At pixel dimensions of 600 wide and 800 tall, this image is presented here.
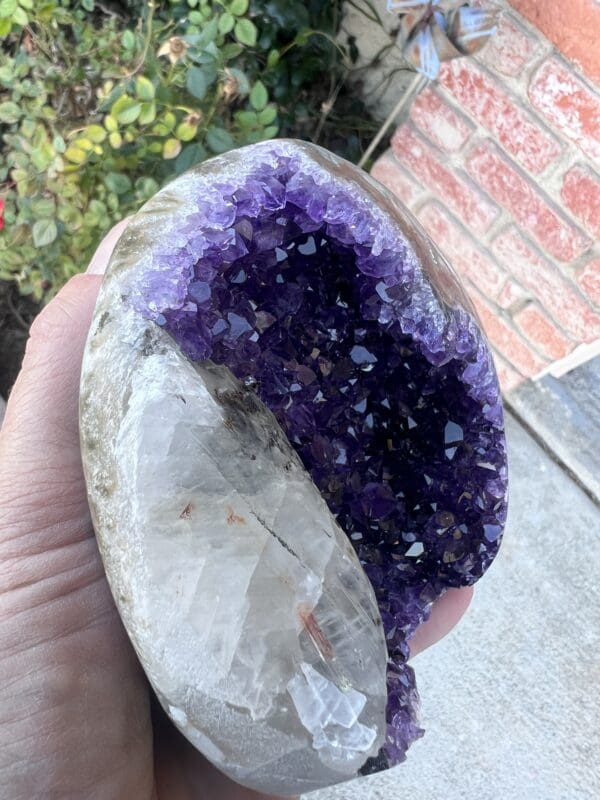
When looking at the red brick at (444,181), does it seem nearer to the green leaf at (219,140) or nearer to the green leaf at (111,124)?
the green leaf at (219,140)

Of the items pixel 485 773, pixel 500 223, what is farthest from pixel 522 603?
pixel 500 223

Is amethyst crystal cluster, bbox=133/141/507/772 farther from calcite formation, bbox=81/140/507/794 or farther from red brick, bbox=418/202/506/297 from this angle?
red brick, bbox=418/202/506/297

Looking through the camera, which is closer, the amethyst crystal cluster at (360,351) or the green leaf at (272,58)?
the amethyst crystal cluster at (360,351)

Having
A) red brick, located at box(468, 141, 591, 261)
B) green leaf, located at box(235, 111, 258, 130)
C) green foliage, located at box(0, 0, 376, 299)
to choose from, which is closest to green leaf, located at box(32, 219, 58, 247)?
green foliage, located at box(0, 0, 376, 299)

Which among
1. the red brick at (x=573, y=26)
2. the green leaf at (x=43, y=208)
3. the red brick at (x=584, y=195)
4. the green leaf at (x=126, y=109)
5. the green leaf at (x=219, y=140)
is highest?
the red brick at (x=573, y=26)

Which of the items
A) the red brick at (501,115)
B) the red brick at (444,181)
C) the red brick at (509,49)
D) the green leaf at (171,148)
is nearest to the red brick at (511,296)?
the red brick at (444,181)

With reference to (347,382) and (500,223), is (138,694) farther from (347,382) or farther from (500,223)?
(500,223)
